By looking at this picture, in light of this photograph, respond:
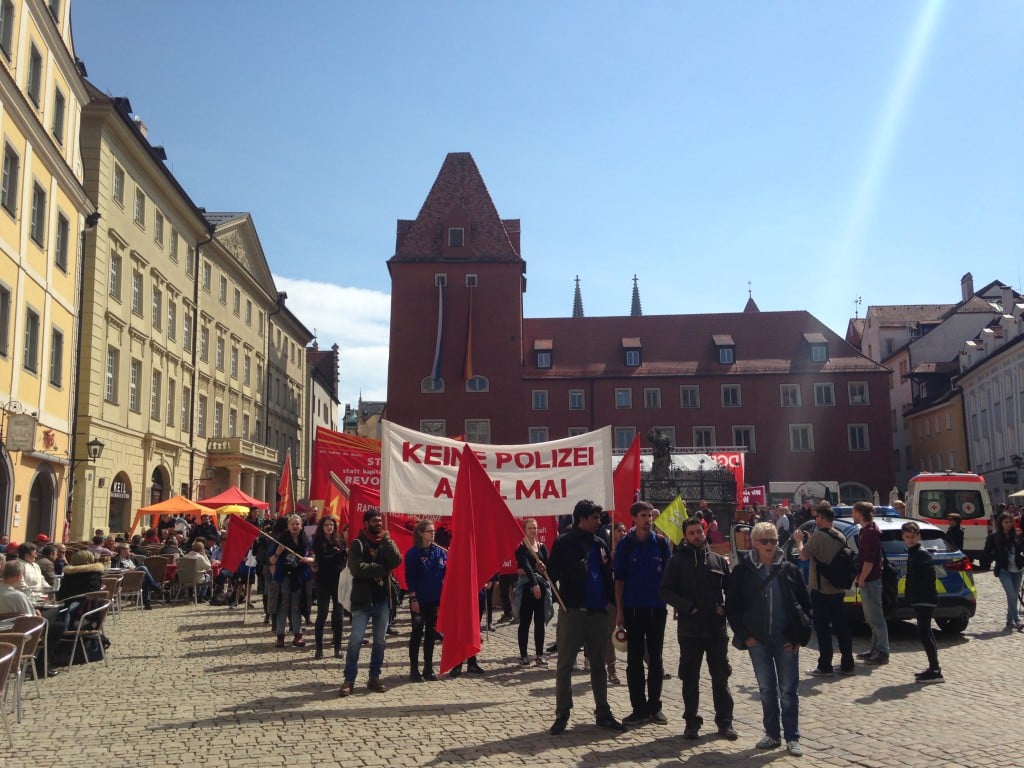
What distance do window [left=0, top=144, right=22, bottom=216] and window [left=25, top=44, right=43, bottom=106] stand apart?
193cm

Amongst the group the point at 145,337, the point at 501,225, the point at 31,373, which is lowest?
the point at 31,373

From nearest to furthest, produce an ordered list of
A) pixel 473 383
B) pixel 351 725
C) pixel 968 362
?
pixel 351 725
pixel 968 362
pixel 473 383

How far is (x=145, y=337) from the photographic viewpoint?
119ft

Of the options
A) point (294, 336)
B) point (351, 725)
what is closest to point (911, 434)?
point (294, 336)

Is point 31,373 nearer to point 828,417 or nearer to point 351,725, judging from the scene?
point 351,725

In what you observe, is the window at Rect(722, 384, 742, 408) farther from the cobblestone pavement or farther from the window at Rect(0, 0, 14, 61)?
the cobblestone pavement

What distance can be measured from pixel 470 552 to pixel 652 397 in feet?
178

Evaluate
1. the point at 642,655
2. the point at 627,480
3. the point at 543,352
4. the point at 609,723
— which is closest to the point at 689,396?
the point at 543,352

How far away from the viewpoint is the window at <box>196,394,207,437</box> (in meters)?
43.8

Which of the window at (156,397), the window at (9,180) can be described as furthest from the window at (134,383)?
the window at (9,180)

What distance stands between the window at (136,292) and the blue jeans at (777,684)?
32209 millimetres

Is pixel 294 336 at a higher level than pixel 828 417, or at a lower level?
higher

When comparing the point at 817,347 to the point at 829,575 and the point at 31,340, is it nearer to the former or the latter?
the point at 31,340

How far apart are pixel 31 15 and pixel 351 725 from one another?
70.2 ft
